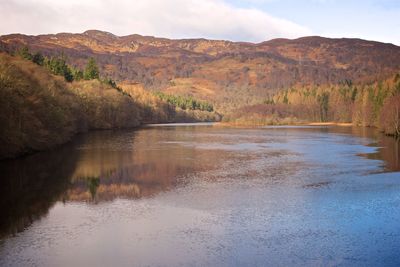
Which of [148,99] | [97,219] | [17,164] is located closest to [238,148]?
[17,164]

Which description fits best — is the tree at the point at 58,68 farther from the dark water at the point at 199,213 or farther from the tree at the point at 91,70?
the dark water at the point at 199,213

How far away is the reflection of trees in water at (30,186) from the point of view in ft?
80.5

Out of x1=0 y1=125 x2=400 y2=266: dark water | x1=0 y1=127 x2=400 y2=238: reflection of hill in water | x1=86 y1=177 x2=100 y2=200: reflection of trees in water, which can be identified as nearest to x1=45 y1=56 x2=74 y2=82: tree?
x1=0 y1=127 x2=400 y2=238: reflection of hill in water

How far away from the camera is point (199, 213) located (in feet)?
82.9

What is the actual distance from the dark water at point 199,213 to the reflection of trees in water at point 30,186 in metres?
0.07

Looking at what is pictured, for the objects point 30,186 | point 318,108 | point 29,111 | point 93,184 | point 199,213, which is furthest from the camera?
point 318,108

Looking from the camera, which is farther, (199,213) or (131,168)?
(131,168)

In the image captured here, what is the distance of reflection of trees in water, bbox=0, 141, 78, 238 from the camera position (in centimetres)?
2453

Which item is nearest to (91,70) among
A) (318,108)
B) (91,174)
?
(318,108)

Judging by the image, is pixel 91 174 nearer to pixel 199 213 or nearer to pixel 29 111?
pixel 29 111

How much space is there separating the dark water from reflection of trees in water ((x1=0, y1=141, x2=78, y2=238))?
0.07 meters

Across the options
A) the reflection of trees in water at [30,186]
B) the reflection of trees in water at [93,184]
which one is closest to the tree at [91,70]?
the reflection of trees in water at [30,186]

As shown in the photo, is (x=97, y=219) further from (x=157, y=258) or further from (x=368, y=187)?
(x=368, y=187)

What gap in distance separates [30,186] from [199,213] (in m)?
14.8
